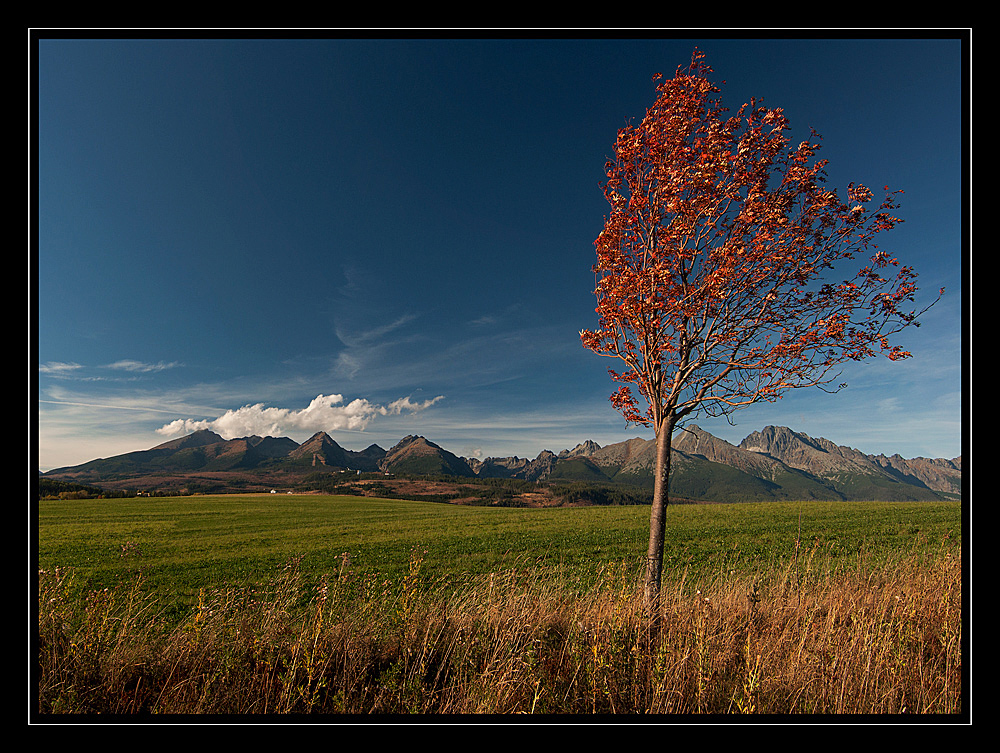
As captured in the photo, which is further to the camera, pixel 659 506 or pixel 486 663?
pixel 659 506

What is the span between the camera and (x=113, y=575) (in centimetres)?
1997

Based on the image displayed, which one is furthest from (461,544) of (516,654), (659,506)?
(516,654)

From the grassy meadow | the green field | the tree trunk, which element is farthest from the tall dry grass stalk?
the green field

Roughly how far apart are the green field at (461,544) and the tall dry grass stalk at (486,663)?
9.62m

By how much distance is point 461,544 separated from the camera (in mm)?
28438

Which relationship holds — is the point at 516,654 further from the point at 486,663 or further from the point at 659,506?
the point at 659,506

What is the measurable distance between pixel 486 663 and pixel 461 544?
2696 centimetres

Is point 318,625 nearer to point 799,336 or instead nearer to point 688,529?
point 799,336

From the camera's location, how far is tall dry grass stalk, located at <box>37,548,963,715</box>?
3.03 meters

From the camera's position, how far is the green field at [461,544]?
18703 mm

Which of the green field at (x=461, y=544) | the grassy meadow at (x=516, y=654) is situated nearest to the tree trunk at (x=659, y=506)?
the grassy meadow at (x=516, y=654)

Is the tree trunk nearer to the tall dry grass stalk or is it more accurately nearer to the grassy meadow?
the grassy meadow
